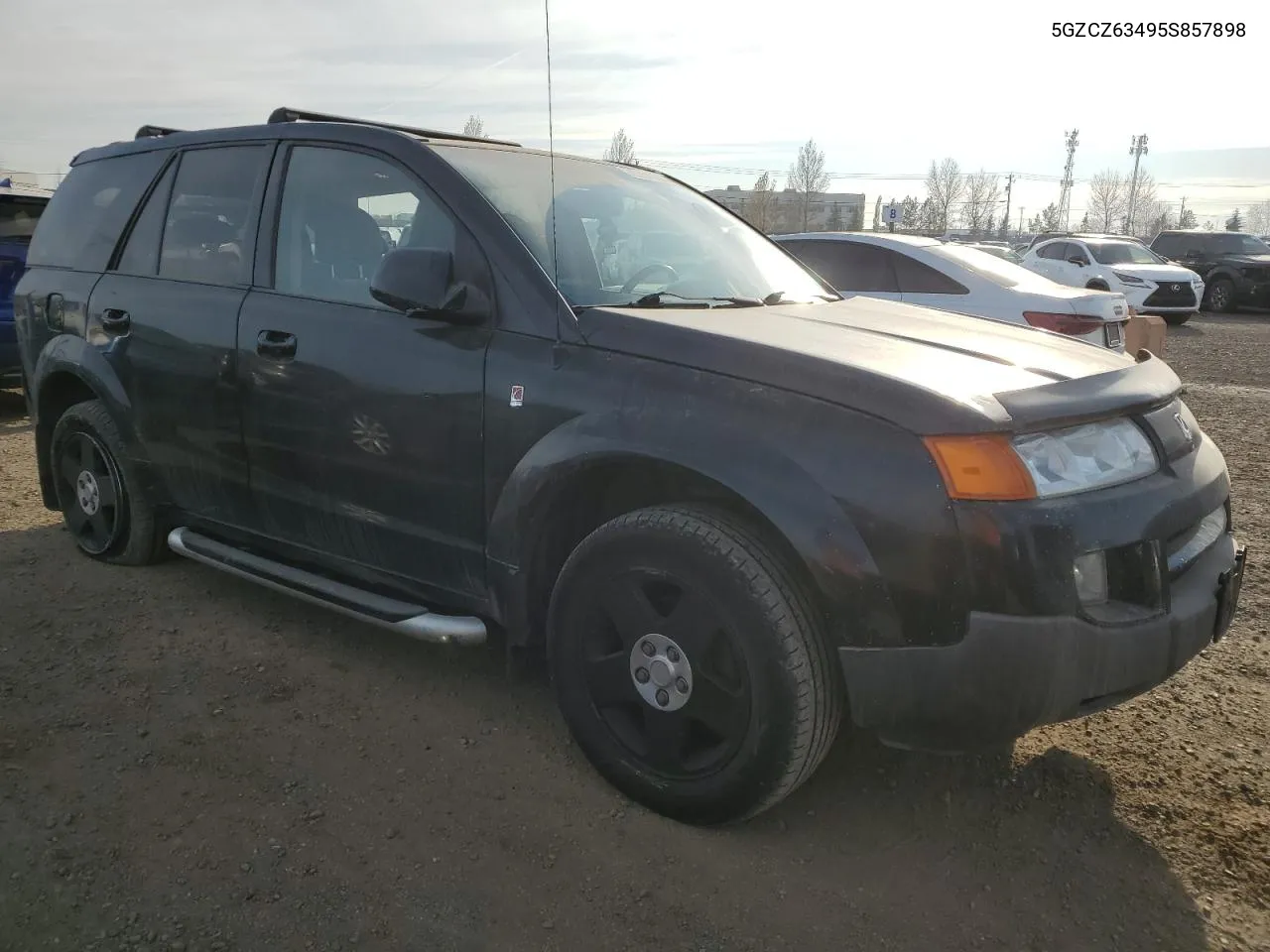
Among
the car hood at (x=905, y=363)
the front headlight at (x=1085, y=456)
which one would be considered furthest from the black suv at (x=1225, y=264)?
the front headlight at (x=1085, y=456)

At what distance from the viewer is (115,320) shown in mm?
4000

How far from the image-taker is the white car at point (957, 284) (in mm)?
6793

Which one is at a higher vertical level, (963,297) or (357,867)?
(963,297)

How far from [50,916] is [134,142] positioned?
3.22 metres

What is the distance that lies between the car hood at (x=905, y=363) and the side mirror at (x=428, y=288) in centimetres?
36

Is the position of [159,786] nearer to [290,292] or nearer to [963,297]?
[290,292]

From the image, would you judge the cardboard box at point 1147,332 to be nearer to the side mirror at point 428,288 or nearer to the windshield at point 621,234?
the windshield at point 621,234

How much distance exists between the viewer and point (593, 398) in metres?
2.65

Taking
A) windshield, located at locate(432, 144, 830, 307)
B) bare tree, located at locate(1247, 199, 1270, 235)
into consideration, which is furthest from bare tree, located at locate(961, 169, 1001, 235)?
windshield, located at locate(432, 144, 830, 307)

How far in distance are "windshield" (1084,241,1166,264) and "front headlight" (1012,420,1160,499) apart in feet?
60.6

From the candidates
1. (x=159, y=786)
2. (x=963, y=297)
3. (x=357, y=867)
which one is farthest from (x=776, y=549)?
(x=963, y=297)

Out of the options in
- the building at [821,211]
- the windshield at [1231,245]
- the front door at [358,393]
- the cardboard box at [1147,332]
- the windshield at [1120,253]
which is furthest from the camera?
the building at [821,211]

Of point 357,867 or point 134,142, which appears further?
point 134,142

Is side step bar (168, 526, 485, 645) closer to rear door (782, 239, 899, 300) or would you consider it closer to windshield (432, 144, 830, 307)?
windshield (432, 144, 830, 307)
